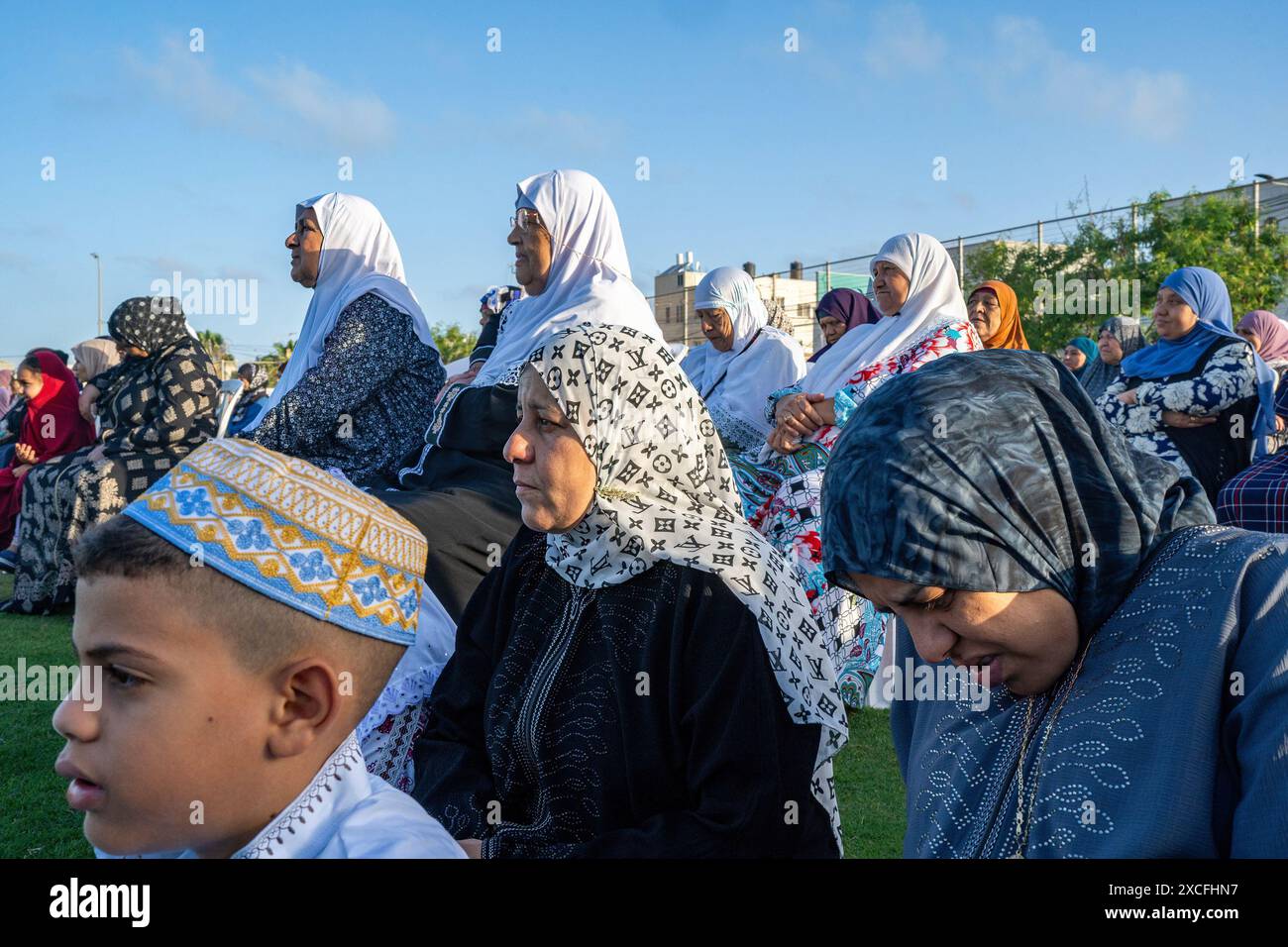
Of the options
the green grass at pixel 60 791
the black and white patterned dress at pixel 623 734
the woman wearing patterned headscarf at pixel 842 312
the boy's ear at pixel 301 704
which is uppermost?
the woman wearing patterned headscarf at pixel 842 312

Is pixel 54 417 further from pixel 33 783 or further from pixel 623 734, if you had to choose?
pixel 623 734

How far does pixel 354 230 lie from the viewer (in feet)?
16.0

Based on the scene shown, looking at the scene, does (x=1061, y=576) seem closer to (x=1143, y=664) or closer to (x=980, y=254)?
(x=1143, y=664)

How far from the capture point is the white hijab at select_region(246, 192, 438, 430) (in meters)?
4.70

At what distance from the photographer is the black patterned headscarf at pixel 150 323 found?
6.88m

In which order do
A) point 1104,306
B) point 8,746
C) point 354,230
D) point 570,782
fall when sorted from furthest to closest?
point 1104,306 < point 354,230 < point 8,746 < point 570,782

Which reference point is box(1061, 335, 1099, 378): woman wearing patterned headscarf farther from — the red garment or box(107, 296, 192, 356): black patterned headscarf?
the red garment

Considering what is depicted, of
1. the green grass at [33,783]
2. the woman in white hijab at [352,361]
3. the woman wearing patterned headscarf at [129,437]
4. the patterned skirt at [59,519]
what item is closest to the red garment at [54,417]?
the patterned skirt at [59,519]

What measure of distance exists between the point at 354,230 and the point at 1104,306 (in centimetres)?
1472

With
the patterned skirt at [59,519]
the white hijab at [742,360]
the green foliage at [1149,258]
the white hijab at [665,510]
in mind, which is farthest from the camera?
the green foliage at [1149,258]

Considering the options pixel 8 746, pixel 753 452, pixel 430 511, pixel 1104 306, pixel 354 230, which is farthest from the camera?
pixel 1104 306

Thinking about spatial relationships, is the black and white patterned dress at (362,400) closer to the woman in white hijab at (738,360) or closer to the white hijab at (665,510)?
the woman in white hijab at (738,360)
